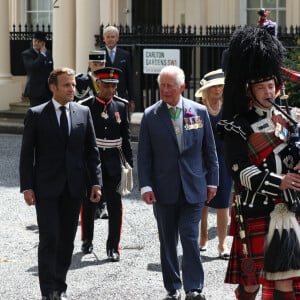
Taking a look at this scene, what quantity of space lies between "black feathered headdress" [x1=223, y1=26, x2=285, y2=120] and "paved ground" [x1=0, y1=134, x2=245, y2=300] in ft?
6.94

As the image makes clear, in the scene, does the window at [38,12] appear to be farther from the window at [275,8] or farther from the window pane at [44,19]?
the window at [275,8]

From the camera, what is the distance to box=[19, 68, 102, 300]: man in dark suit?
7047mm

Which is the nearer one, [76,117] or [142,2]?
[76,117]

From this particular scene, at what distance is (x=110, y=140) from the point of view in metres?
8.85

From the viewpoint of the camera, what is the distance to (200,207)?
7.24 meters

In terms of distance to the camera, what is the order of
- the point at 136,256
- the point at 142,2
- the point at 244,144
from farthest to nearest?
the point at 142,2 < the point at 136,256 < the point at 244,144

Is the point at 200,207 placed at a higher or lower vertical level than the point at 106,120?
lower

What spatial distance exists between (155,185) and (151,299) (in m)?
0.89

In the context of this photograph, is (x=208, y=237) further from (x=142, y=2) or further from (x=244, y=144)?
(x=142, y=2)

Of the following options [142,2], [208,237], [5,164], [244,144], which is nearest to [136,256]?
[208,237]

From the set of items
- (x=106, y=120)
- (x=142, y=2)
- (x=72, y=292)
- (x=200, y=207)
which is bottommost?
(x=72, y=292)

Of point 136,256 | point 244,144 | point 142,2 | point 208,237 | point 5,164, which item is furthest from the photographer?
point 142,2

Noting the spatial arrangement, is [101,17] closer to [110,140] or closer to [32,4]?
[32,4]

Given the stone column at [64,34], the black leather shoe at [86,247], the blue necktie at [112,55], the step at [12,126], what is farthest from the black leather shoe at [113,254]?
the stone column at [64,34]
